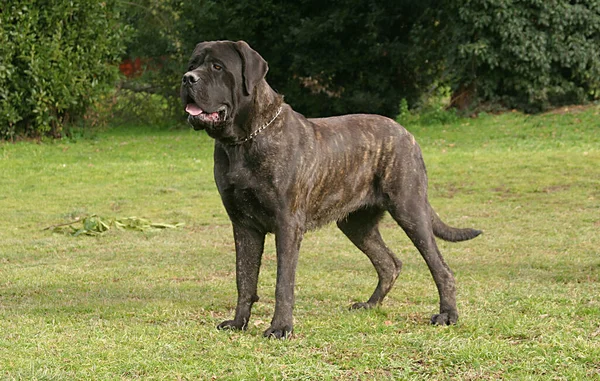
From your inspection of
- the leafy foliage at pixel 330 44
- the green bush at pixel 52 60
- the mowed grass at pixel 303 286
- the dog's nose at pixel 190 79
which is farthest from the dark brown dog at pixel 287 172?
the leafy foliage at pixel 330 44

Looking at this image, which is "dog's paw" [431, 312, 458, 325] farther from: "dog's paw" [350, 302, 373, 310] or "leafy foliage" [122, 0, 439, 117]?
"leafy foliage" [122, 0, 439, 117]

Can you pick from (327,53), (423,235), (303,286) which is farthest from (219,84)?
(327,53)

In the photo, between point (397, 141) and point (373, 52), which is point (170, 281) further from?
point (373, 52)

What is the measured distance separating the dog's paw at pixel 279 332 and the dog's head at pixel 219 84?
1.37 metres

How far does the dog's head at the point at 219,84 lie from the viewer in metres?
5.74

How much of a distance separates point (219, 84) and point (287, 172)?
78 cm

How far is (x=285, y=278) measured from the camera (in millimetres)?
6031

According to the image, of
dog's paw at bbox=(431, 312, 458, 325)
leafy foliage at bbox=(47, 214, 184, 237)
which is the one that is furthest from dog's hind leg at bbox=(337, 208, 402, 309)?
leafy foliage at bbox=(47, 214, 184, 237)

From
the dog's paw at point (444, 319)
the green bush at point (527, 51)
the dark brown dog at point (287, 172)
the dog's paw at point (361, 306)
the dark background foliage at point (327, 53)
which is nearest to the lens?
the dark brown dog at point (287, 172)

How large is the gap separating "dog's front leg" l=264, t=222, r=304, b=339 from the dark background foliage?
14.7 meters

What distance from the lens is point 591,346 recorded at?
5.55m

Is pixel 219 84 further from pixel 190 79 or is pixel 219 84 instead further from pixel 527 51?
pixel 527 51

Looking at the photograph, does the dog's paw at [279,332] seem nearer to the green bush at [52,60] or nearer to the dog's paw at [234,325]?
the dog's paw at [234,325]

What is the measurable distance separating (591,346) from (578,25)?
18.2 m
